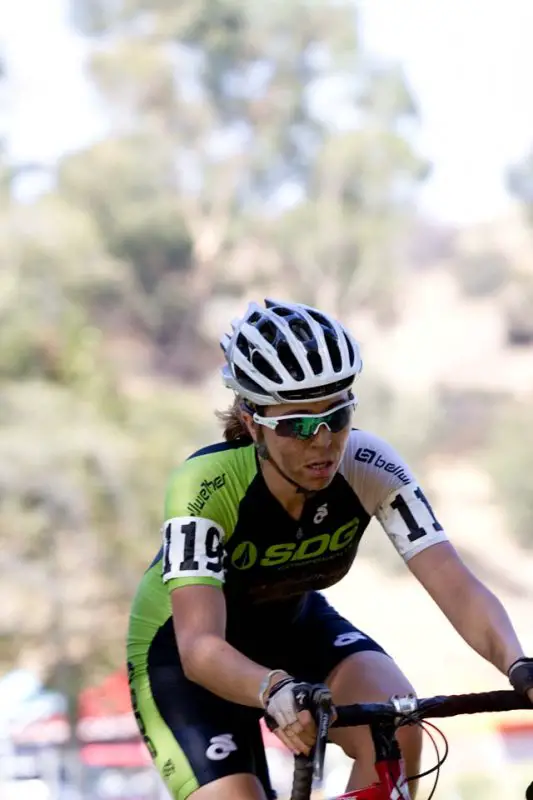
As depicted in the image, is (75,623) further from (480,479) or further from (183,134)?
(183,134)

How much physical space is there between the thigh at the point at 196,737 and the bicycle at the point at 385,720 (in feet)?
1.20

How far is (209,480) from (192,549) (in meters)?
0.22

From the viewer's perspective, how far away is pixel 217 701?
3471 millimetres

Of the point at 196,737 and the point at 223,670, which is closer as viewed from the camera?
the point at 223,670

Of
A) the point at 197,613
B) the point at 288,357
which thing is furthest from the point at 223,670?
the point at 288,357

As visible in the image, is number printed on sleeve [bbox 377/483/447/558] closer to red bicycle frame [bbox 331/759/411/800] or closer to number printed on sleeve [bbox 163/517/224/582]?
number printed on sleeve [bbox 163/517/224/582]

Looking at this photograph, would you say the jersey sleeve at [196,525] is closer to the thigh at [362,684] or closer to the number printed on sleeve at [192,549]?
the number printed on sleeve at [192,549]

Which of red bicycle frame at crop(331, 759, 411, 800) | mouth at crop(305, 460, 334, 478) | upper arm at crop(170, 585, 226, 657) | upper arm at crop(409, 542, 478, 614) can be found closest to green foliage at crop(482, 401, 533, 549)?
upper arm at crop(409, 542, 478, 614)

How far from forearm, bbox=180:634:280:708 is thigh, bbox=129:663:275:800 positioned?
232 mm

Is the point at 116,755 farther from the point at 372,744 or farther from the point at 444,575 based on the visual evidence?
the point at 444,575

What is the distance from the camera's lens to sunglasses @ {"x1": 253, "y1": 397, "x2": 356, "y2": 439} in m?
3.29

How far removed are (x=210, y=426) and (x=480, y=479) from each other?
258 inches

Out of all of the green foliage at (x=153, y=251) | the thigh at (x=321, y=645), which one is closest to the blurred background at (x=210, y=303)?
the green foliage at (x=153, y=251)

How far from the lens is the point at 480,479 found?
28.2 m
